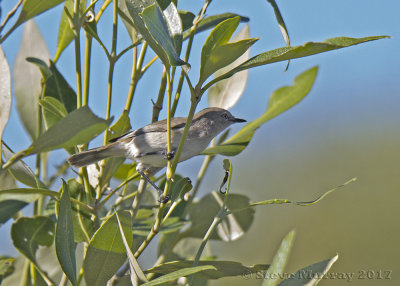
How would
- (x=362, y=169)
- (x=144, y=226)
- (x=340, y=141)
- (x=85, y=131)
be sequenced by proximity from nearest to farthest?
(x=85, y=131), (x=144, y=226), (x=362, y=169), (x=340, y=141)

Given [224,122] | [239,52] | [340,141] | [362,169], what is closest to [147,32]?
[239,52]

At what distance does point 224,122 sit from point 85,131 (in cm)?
146

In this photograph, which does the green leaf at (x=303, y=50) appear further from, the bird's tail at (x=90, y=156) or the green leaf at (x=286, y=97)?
the bird's tail at (x=90, y=156)

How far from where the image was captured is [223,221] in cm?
128

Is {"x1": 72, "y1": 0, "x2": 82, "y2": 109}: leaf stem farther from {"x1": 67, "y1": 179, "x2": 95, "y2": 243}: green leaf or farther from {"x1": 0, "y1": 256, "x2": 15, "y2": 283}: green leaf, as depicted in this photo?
{"x1": 0, "y1": 256, "x2": 15, "y2": 283}: green leaf

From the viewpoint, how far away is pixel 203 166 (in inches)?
50.0

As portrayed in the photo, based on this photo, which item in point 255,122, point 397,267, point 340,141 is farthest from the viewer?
point 340,141

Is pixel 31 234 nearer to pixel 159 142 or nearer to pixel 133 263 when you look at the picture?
pixel 133 263

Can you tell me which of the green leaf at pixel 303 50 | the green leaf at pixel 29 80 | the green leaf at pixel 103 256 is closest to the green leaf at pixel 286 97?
the green leaf at pixel 303 50

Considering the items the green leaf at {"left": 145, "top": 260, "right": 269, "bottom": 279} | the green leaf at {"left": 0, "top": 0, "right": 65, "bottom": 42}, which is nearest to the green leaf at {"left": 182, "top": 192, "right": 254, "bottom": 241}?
the green leaf at {"left": 145, "top": 260, "right": 269, "bottom": 279}

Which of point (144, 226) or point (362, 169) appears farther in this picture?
point (362, 169)

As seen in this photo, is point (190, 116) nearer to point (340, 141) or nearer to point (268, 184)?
point (268, 184)

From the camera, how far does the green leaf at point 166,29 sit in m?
0.72

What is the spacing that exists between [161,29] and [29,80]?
64 cm
